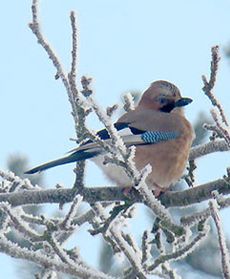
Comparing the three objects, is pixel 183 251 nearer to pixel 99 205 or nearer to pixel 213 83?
A: pixel 99 205

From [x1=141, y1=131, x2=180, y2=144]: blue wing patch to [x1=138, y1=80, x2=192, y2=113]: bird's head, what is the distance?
0.40 metres

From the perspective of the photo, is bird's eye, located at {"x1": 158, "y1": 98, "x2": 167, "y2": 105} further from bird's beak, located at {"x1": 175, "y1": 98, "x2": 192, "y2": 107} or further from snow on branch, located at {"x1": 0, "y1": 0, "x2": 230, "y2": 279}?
snow on branch, located at {"x1": 0, "y1": 0, "x2": 230, "y2": 279}

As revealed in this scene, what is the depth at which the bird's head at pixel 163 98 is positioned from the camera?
598 centimetres

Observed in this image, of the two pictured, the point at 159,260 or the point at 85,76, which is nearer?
the point at 85,76

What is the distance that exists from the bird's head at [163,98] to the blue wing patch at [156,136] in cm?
40

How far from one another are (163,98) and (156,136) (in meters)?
0.64

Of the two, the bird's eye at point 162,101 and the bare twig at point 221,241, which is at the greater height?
the bare twig at point 221,241

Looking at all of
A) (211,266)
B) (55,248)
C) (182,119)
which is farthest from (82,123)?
Result: (211,266)

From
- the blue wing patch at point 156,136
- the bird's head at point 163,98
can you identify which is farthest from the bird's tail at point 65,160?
the bird's head at point 163,98

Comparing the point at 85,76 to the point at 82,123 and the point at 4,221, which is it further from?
the point at 4,221

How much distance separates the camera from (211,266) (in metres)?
9.47

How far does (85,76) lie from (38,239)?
3.15ft

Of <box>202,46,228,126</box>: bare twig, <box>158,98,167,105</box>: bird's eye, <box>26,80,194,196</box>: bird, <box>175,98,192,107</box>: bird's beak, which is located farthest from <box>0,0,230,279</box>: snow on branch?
<box>158,98,167,105</box>: bird's eye

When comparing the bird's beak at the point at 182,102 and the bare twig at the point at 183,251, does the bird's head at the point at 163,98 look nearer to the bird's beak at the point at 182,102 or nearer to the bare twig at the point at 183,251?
the bird's beak at the point at 182,102
